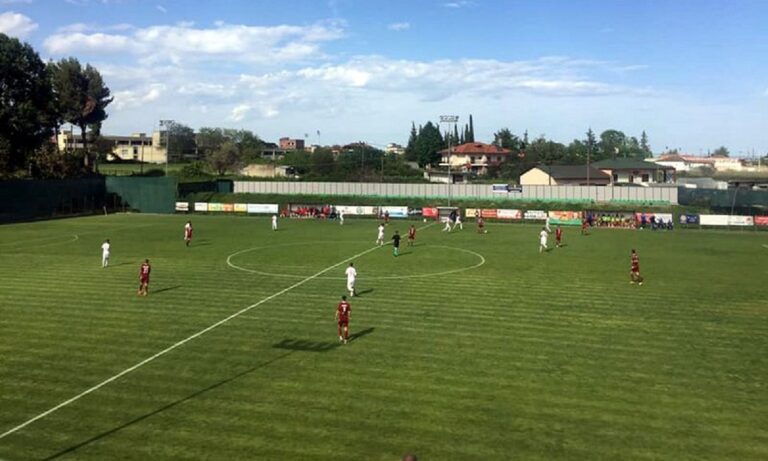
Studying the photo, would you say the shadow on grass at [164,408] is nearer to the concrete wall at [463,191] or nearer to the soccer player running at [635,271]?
the soccer player running at [635,271]

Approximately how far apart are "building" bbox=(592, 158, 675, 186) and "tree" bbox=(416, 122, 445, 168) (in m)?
44.1

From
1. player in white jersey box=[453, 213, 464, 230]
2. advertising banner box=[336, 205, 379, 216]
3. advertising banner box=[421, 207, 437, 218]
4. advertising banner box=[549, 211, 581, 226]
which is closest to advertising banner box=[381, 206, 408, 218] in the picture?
advertising banner box=[336, 205, 379, 216]

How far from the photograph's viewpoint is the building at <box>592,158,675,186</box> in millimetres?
108188

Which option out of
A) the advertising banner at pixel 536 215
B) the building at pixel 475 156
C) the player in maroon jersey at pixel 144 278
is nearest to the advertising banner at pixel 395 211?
the advertising banner at pixel 536 215

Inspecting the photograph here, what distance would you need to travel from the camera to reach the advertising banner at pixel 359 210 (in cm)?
7289

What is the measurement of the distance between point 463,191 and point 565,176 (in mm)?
27203

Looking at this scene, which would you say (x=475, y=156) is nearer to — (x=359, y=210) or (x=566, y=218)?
(x=359, y=210)

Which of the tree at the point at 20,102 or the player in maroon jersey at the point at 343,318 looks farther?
the tree at the point at 20,102

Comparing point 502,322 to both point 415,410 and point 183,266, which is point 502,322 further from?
point 183,266

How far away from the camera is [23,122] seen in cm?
7131

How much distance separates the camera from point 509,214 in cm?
6925

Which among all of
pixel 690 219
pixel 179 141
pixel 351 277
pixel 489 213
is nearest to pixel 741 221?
pixel 690 219

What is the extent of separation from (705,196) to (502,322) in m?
59.2

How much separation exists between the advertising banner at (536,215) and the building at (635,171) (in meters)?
45.6
